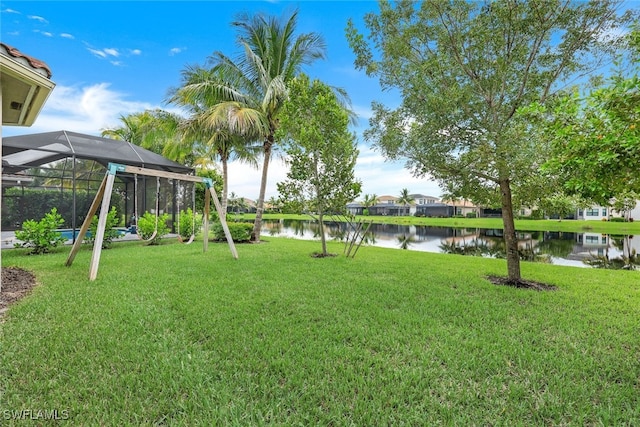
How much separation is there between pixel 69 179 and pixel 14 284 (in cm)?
831

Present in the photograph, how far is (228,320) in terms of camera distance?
3.39 m

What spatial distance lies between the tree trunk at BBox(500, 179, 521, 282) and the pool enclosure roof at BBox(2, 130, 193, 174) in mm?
11030

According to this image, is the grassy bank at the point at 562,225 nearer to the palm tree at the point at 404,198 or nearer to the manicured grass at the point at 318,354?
the manicured grass at the point at 318,354

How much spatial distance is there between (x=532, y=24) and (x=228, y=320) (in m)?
6.46

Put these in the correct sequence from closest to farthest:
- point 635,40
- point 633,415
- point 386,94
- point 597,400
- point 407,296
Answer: point 633,415 → point 597,400 → point 635,40 → point 407,296 → point 386,94

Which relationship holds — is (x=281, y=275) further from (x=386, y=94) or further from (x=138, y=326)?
(x=386, y=94)

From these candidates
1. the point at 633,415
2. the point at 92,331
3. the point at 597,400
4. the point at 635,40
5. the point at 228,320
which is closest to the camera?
the point at 633,415

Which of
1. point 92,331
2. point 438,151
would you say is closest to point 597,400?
point 438,151

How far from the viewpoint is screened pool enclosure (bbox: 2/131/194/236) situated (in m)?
9.38

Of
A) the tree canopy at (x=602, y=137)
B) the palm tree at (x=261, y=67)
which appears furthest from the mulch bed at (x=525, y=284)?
the palm tree at (x=261, y=67)

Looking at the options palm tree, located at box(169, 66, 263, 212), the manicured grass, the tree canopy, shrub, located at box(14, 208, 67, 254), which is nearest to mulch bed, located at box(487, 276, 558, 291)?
the manicured grass

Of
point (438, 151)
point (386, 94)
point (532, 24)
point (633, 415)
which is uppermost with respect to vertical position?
point (532, 24)

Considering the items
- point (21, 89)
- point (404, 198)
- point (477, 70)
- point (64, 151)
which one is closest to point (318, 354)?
point (477, 70)

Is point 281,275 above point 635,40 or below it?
below
